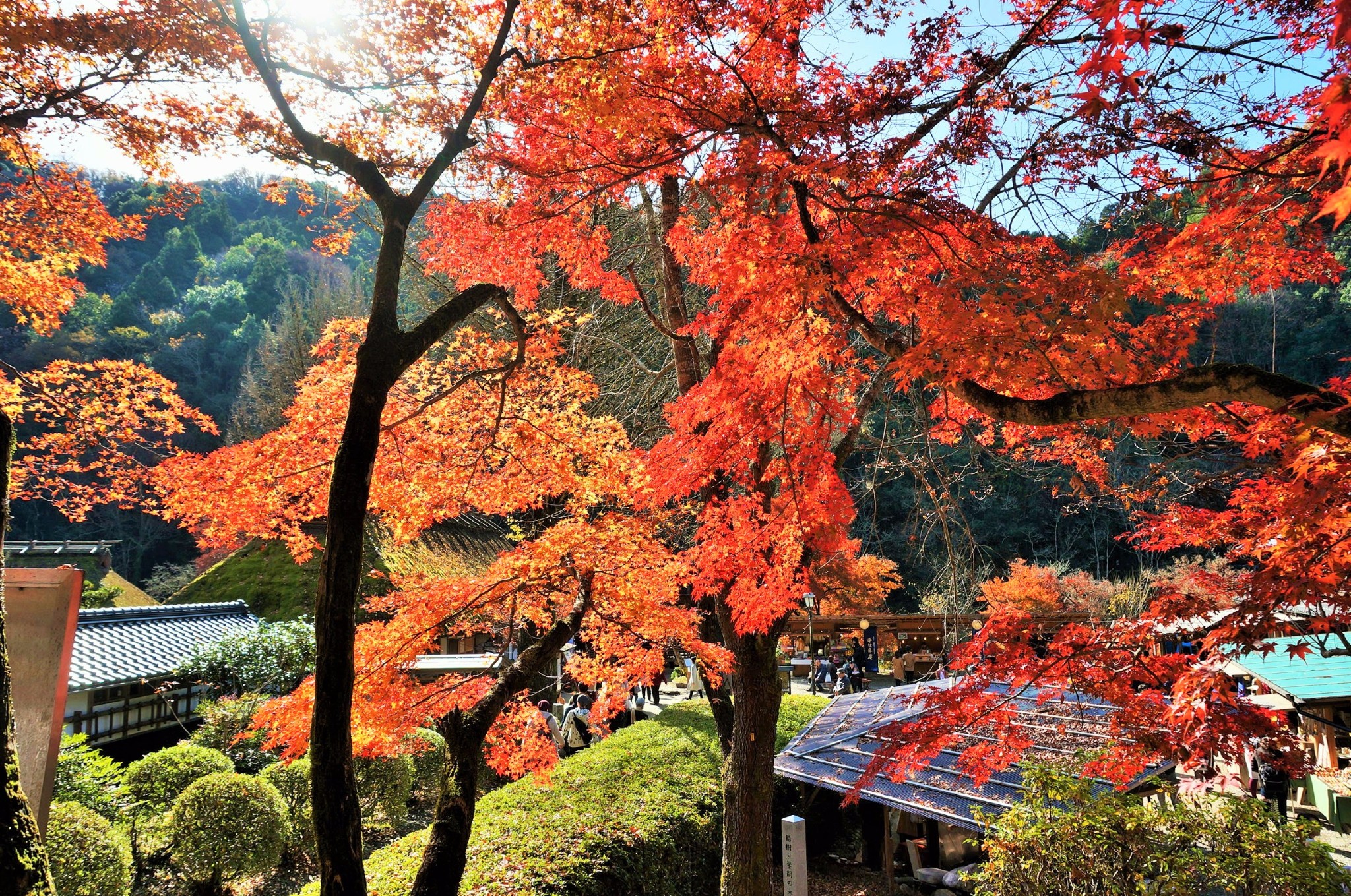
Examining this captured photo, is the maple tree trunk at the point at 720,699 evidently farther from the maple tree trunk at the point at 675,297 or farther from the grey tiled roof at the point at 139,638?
the grey tiled roof at the point at 139,638

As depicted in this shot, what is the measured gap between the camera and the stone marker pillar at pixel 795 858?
570 cm

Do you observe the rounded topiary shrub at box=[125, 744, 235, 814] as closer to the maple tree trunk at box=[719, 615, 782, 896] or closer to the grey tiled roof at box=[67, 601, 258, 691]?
the grey tiled roof at box=[67, 601, 258, 691]

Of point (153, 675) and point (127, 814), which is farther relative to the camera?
point (153, 675)

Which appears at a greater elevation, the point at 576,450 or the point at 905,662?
the point at 576,450

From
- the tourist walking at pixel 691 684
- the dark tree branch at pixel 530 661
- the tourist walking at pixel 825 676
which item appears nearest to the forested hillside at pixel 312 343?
the dark tree branch at pixel 530 661

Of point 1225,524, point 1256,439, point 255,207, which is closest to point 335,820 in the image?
point 1256,439

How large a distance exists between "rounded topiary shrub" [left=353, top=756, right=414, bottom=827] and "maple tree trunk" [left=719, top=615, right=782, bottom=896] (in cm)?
474

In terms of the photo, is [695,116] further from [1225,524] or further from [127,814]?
[127,814]

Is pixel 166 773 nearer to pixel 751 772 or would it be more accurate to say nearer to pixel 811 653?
pixel 751 772

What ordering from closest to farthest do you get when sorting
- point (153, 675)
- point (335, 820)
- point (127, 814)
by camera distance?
1. point (335, 820)
2. point (127, 814)
3. point (153, 675)

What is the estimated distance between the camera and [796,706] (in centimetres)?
1297

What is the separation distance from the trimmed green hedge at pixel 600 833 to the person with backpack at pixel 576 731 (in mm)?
1450

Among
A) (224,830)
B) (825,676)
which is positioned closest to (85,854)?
(224,830)

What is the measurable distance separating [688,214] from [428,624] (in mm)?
4848
